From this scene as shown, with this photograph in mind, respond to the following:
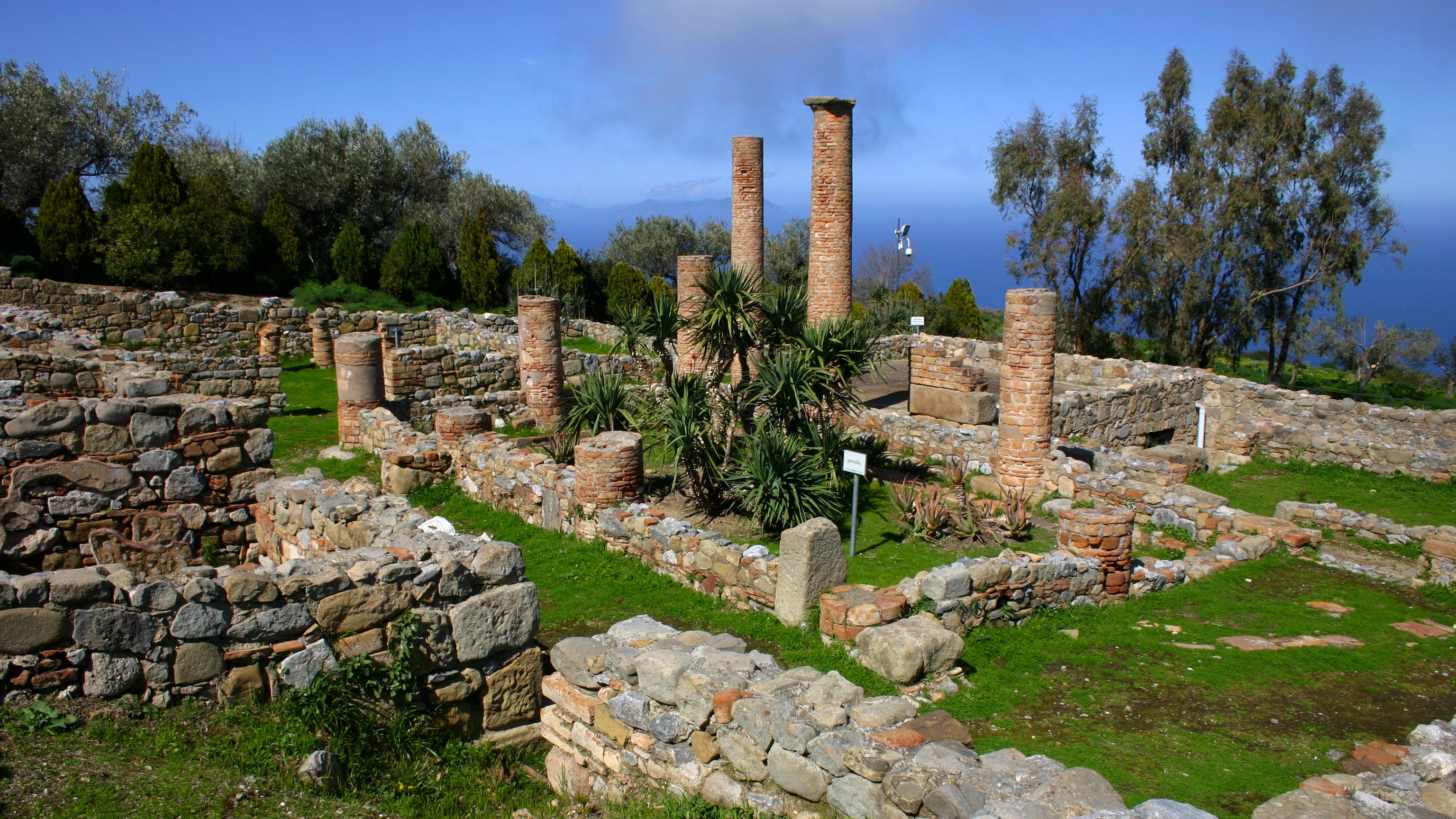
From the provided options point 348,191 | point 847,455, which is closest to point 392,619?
point 847,455

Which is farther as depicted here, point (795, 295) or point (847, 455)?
point (795, 295)

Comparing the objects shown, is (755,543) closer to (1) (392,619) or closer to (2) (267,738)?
(1) (392,619)

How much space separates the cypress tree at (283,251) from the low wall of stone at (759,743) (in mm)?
30815

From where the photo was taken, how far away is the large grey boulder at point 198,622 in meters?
4.72

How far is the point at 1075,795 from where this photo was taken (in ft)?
14.1

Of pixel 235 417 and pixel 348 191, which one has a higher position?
pixel 348 191

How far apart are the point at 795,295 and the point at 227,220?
24657 millimetres

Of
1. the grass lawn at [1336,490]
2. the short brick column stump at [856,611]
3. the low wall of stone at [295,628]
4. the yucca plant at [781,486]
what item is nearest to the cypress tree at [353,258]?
the yucca plant at [781,486]

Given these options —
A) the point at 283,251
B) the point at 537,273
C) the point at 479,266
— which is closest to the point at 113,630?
the point at 537,273

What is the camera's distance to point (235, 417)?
7.33 metres

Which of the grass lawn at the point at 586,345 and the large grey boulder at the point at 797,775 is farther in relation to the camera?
the grass lawn at the point at 586,345

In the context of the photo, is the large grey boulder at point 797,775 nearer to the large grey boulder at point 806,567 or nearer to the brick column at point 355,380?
the large grey boulder at point 806,567

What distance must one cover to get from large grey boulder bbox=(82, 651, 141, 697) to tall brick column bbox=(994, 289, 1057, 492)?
12.2 metres

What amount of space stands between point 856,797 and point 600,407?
10057 millimetres
